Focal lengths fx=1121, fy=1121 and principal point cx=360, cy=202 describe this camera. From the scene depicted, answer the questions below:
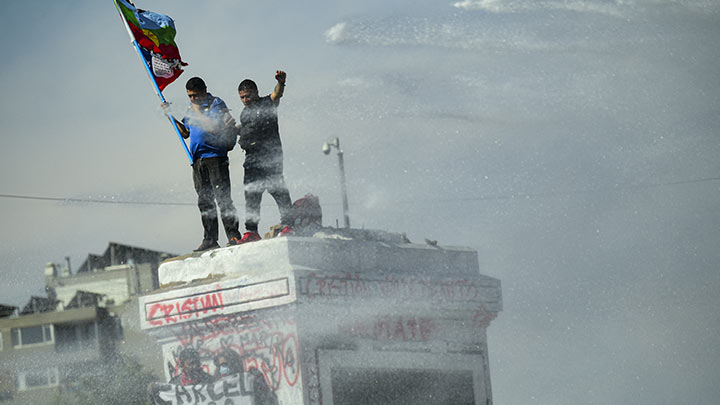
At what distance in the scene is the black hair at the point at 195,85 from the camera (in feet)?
46.3

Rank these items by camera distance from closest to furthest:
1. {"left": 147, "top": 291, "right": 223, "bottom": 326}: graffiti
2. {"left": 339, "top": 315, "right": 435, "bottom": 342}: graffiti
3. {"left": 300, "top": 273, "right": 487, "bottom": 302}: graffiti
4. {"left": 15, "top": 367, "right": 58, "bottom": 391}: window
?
1. {"left": 300, "top": 273, "right": 487, "bottom": 302}: graffiti
2. {"left": 147, "top": 291, "right": 223, "bottom": 326}: graffiti
3. {"left": 339, "top": 315, "right": 435, "bottom": 342}: graffiti
4. {"left": 15, "top": 367, "right": 58, "bottom": 391}: window

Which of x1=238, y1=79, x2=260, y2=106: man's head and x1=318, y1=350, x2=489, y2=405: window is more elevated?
x1=238, y1=79, x2=260, y2=106: man's head

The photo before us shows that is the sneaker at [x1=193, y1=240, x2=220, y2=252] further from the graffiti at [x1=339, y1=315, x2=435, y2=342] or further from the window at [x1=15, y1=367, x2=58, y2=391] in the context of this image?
the window at [x1=15, y1=367, x2=58, y2=391]

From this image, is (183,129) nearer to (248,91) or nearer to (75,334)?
(248,91)

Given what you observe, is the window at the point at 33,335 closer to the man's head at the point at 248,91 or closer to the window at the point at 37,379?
the window at the point at 37,379

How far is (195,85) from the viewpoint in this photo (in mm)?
14133

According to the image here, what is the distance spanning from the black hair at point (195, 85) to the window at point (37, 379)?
49.1 m

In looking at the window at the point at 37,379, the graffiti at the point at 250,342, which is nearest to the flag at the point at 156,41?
the graffiti at the point at 250,342

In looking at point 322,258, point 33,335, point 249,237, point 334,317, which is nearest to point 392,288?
point 334,317

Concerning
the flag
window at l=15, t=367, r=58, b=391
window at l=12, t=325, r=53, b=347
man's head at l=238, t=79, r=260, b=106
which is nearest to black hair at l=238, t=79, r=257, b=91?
man's head at l=238, t=79, r=260, b=106

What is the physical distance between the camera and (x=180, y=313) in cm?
1354

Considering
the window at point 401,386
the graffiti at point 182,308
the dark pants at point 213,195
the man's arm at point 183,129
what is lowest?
the window at point 401,386

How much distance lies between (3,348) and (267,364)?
2307 inches

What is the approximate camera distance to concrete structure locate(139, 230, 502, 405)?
1303cm
